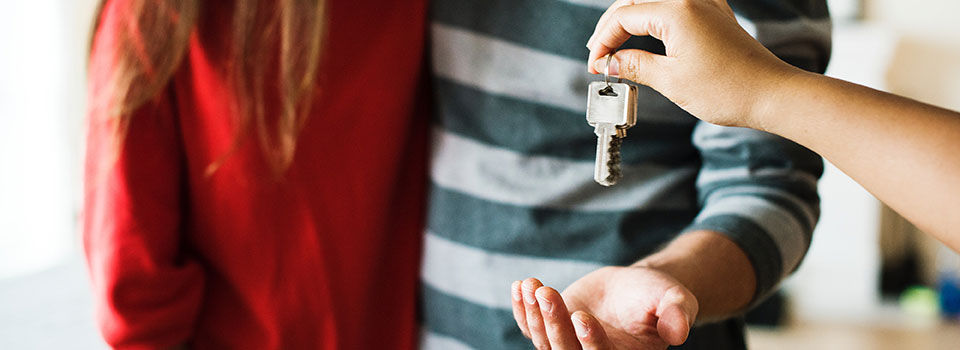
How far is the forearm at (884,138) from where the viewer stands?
280 millimetres

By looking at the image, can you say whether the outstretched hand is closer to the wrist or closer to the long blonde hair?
the wrist

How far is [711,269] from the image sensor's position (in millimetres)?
482

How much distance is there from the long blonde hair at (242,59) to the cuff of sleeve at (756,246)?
1.02 feet

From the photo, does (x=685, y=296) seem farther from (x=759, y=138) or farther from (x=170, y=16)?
(x=170, y=16)

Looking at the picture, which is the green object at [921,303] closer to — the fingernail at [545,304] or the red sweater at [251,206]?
the red sweater at [251,206]

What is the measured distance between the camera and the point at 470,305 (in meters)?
0.61

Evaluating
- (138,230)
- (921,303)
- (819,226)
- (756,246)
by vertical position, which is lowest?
(921,303)

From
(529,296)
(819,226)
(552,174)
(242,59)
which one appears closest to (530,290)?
(529,296)

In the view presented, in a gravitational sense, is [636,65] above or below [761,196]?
above

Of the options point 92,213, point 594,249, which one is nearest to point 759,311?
point 594,249

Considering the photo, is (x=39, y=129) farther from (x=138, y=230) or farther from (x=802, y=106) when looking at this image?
(x=802, y=106)

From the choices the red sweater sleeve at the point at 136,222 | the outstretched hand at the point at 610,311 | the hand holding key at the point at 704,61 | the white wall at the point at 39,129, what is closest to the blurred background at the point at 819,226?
the white wall at the point at 39,129

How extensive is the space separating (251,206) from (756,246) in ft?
1.22

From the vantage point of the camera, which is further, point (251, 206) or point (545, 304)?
point (251, 206)
